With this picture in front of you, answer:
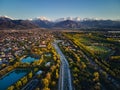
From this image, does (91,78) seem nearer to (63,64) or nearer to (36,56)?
(63,64)

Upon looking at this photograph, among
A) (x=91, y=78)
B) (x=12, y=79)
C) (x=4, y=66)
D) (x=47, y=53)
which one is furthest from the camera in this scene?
(x=47, y=53)

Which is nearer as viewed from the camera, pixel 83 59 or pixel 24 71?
pixel 24 71

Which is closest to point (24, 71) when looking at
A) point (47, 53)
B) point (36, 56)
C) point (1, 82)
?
point (1, 82)

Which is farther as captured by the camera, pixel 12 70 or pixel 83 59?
pixel 83 59

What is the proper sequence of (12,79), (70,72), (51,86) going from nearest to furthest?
(51,86) → (12,79) → (70,72)

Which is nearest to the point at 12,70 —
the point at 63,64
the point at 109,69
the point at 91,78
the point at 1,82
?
the point at 1,82

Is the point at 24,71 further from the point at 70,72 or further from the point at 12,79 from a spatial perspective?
the point at 70,72

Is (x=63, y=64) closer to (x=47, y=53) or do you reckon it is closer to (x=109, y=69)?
(x=109, y=69)

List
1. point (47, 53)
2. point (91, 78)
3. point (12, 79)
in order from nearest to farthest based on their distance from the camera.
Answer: point (91, 78)
point (12, 79)
point (47, 53)

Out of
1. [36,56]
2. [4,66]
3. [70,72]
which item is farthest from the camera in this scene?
[36,56]
